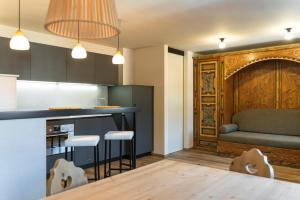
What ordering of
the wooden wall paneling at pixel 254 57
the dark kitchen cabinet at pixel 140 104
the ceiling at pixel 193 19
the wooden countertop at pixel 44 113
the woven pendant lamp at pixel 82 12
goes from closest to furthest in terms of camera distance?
the woven pendant lamp at pixel 82 12, the wooden countertop at pixel 44 113, the ceiling at pixel 193 19, the wooden wall paneling at pixel 254 57, the dark kitchen cabinet at pixel 140 104

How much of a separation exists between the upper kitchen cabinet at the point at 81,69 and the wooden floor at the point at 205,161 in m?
1.65

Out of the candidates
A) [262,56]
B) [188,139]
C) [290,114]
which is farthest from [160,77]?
[290,114]

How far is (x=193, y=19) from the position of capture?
348cm

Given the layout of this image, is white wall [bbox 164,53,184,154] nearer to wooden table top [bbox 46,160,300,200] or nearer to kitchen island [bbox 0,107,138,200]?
kitchen island [bbox 0,107,138,200]

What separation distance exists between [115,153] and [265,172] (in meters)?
3.38

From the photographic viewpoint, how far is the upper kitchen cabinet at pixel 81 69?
14.3 feet

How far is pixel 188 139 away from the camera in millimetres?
5859

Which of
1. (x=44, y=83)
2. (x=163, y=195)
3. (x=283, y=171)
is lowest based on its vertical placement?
(x=283, y=171)

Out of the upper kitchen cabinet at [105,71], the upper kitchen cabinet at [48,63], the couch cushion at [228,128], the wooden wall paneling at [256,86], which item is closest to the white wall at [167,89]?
the upper kitchen cabinet at [105,71]

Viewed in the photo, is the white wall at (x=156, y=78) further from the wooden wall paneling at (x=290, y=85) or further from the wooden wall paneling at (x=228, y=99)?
the wooden wall paneling at (x=290, y=85)

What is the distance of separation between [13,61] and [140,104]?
237 cm

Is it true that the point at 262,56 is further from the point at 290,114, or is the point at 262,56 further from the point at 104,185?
the point at 104,185

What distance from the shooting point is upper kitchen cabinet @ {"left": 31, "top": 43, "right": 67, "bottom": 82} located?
3.89 metres

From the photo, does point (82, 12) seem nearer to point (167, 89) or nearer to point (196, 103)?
point (167, 89)
